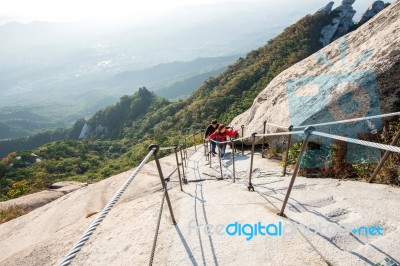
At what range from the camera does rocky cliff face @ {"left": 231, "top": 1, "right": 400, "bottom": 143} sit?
7.48m

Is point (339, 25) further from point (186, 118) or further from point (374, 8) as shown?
point (186, 118)

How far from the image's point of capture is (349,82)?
816 cm

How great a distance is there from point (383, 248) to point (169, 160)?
1462 cm

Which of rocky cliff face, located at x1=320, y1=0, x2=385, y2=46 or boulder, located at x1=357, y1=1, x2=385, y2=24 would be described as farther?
boulder, located at x1=357, y1=1, x2=385, y2=24

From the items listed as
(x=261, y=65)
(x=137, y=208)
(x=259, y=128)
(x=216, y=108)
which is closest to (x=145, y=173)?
(x=259, y=128)

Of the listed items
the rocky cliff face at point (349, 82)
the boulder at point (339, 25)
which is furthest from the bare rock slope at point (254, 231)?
the boulder at point (339, 25)

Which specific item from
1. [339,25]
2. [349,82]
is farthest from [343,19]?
[349,82]

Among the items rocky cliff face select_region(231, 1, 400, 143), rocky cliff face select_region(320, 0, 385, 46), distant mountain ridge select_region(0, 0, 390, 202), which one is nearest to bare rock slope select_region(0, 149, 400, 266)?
rocky cliff face select_region(231, 1, 400, 143)

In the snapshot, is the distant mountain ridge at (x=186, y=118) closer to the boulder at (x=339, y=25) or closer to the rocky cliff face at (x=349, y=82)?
the boulder at (x=339, y=25)

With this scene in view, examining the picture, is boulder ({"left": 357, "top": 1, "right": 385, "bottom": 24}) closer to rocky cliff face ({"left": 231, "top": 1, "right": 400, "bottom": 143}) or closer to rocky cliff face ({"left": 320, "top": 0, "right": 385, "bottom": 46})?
rocky cliff face ({"left": 320, "top": 0, "right": 385, "bottom": 46})

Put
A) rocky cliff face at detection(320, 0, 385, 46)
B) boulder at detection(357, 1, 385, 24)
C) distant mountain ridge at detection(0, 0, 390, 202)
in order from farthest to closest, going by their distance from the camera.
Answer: boulder at detection(357, 1, 385, 24) < rocky cliff face at detection(320, 0, 385, 46) < distant mountain ridge at detection(0, 0, 390, 202)

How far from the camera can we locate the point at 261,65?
177 ft

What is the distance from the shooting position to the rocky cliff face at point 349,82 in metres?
7.48

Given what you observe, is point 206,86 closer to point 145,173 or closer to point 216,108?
point 216,108
